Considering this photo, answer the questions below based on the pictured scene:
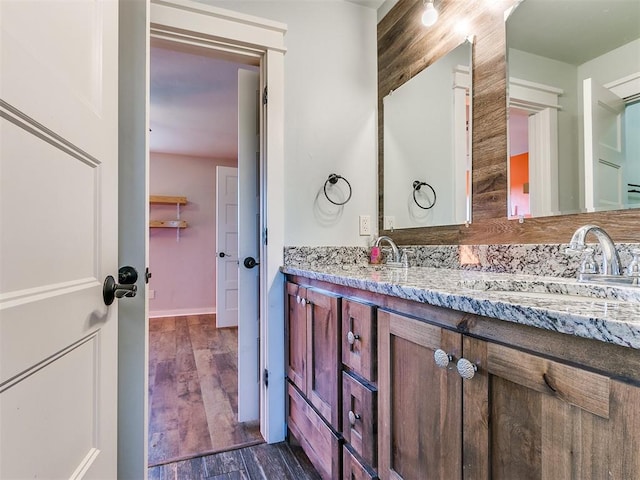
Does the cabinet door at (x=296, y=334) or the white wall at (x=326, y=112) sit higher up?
the white wall at (x=326, y=112)

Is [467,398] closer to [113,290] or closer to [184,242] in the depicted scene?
[113,290]

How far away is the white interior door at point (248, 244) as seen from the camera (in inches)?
76.2

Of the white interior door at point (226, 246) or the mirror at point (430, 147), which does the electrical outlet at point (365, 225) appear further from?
the white interior door at point (226, 246)

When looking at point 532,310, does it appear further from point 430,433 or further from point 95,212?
point 95,212

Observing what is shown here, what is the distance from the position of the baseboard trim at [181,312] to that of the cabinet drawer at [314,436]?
3.61 metres

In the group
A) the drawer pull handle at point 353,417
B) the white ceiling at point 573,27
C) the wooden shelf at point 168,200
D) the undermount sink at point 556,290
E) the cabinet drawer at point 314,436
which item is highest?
the white ceiling at point 573,27

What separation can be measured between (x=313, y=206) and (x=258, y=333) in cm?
79

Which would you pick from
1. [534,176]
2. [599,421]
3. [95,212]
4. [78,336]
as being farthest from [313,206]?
[599,421]

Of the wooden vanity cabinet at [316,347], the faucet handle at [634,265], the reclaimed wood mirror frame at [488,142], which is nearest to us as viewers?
the faucet handle at [634,265]

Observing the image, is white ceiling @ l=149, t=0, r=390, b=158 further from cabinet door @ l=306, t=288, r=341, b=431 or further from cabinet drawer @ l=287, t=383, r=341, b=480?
cabinet drawer @ l=287, t=383, r=341, b=480

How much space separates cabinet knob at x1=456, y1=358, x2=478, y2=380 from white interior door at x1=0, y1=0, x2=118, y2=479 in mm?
747

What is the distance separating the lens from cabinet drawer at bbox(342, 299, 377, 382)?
101 centimetres

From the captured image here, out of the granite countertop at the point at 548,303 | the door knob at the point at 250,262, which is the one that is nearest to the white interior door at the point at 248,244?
the door knob at the point at 250,262

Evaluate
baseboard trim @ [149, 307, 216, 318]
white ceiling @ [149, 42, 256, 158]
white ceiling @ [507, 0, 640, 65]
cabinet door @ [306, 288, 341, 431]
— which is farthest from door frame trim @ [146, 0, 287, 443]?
baseboard trim @ [149, 307, 216, 318]
